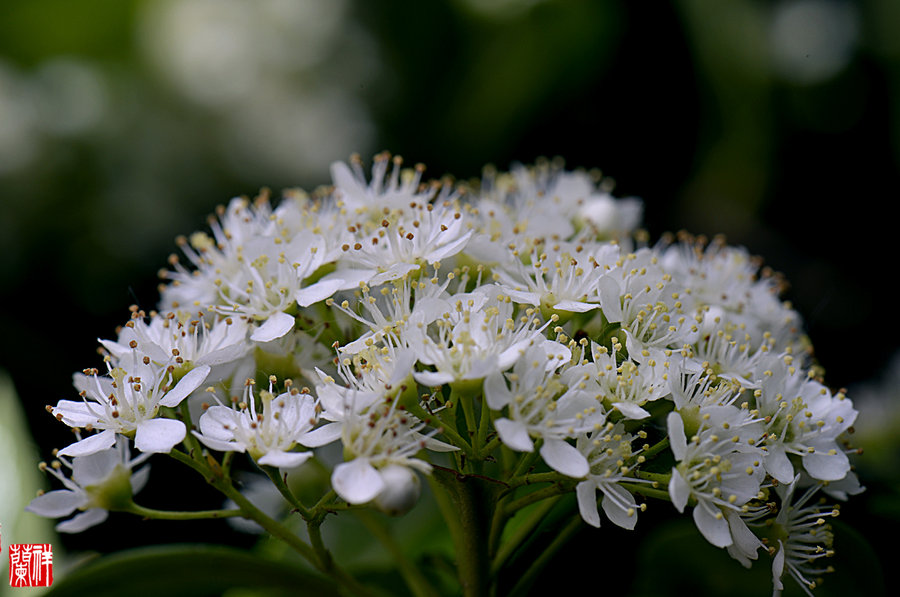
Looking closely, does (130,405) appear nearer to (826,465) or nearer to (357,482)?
(357,482)

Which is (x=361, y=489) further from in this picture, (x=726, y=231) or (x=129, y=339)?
(x=726, y=231)

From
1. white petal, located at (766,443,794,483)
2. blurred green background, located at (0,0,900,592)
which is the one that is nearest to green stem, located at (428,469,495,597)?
white petal, located at (766,443,794,483)

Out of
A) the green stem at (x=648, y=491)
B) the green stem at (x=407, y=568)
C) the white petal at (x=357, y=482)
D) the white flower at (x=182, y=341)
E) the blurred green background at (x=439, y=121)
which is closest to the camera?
the white petal at (x=357, y=482)

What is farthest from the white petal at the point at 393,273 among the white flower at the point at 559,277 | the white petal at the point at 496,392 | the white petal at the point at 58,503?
the white petal at the point at 58,503

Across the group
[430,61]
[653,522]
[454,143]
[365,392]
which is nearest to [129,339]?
[365,392]

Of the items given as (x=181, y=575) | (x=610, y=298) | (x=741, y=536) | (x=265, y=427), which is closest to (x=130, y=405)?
(x=265, y=427)

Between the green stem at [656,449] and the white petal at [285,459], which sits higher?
the white petal at [285,459]

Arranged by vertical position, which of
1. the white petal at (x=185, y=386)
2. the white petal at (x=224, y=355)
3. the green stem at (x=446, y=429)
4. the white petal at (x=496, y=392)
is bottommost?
the green stem at (x=446, y=429)

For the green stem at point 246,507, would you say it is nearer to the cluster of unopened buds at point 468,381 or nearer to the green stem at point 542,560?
the cluster of unopened buds at point 468,381
